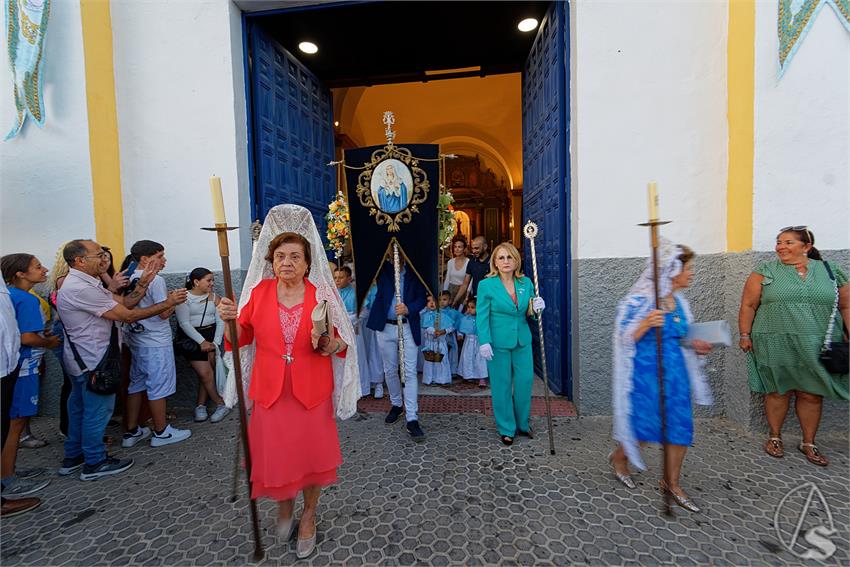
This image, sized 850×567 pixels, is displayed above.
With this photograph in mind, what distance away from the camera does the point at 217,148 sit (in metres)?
4.58

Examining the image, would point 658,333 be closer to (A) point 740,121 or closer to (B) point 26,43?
(A) point 740,121

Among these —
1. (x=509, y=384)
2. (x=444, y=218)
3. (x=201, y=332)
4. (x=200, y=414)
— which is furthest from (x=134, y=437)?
(x=444, y=218)

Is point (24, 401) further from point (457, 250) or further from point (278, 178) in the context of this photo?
point (457, 250)

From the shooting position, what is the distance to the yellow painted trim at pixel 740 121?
11.7 ft

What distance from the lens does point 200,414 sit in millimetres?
4273

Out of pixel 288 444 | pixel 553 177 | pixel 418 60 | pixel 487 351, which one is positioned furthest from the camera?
pixel 418 60

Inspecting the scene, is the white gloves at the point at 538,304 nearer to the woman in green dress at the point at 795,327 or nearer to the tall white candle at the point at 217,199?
the woman in green dress at the point at 795,327

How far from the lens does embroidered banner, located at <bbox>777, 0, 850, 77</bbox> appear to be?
10.7 ft

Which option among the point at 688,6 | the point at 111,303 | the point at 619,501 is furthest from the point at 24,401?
the point at 688,6

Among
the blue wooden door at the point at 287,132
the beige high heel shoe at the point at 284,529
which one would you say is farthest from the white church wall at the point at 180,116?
the beige high heel shoe at the point at 284,529

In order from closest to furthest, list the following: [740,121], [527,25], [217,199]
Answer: [217,199] < [740,121] < [527,25]

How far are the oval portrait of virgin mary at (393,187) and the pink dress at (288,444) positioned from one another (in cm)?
201

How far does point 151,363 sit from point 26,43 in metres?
3.90

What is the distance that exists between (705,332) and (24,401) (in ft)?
16.8
